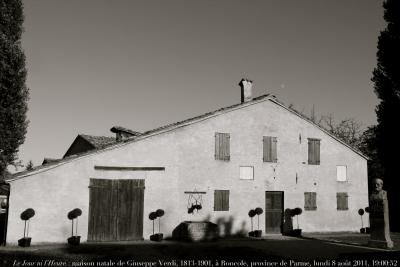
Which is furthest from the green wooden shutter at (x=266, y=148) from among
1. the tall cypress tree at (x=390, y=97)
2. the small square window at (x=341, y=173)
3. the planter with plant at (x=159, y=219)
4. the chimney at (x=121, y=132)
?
the tall cypress tree at (x=390, y=97)

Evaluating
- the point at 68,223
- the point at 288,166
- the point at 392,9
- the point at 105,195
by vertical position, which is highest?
the point at 392,9

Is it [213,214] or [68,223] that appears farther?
[213,214]

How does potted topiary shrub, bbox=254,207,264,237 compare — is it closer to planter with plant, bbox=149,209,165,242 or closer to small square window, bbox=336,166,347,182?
planter with plant, bbox=149,209,165,242

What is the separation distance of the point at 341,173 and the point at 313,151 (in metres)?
2.19

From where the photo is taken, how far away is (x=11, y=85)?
21703mm

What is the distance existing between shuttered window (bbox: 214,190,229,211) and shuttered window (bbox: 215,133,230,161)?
5.36ft

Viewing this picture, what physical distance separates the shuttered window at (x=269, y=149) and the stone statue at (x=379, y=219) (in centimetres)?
540

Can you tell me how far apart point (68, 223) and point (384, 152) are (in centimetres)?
1928

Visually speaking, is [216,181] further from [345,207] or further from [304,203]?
[345,207]

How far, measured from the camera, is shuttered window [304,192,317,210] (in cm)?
2073

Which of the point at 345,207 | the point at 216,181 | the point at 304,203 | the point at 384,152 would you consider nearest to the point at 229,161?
the point at 216,181

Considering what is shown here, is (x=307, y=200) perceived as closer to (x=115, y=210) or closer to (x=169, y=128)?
(x=169, y=128)

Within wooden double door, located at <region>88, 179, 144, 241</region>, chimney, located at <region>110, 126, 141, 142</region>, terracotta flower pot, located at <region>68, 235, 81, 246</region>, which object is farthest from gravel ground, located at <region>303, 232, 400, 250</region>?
chimney, located at <region>110, 126, 141, 142</region>

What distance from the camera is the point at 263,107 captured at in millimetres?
20453
